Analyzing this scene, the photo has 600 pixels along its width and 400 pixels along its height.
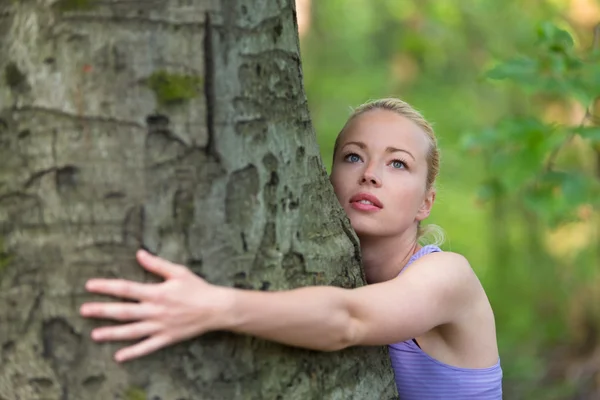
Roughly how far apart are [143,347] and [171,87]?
0.58 metres

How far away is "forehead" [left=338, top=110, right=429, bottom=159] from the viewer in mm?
2635

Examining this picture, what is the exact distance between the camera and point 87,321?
1.70 m

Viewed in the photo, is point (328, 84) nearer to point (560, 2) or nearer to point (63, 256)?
point (560, 2)

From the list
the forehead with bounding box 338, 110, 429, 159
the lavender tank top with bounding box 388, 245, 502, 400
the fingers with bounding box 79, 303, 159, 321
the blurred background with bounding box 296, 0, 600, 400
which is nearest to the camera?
Answer: the fingers with bounding box 79, 303, 159, 321

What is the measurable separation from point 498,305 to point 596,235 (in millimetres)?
1790

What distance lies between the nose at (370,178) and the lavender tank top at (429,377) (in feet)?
0.87

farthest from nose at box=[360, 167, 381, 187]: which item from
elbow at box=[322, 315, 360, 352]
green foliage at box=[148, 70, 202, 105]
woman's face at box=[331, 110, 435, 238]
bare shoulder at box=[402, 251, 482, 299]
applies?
green foliage at box=[148, 70, 202, 105]

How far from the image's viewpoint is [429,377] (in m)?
2.48

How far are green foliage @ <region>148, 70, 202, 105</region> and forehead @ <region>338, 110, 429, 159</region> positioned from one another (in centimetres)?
101

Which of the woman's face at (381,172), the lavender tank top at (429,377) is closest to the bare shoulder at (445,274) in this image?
the lavender tank top at (429,377)

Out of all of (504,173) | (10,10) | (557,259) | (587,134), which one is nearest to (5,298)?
(10,10)

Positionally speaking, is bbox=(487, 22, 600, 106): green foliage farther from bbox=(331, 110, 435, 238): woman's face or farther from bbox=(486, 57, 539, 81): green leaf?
bbox=(331, 110, 435, 238): woman's face

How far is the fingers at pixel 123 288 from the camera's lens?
1660 mm

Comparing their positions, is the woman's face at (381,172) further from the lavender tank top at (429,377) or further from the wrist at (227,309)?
the wrist at (227,309)
